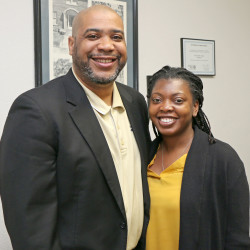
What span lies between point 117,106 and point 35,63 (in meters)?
0.70

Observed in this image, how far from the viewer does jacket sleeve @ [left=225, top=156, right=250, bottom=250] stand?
1355 mm

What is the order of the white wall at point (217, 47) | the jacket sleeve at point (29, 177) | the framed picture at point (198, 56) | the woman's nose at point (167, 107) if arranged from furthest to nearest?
the framed picture at point (198, 56) → the white wall at point (217, 47) → the woman's nose at point (167, 107) → the jacket sleeve at point (29, 177)

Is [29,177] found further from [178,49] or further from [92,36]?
[178,49]

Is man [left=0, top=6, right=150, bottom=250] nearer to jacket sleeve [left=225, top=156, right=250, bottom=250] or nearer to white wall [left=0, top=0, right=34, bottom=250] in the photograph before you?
jacket sleeve [left=225, top=156, right=250, bottom=250]

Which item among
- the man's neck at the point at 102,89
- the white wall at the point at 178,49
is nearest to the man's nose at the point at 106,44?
the man's neck at the point at 102,89

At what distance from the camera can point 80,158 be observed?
120 centimetres

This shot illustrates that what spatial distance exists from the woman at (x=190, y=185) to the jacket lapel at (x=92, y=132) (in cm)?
24

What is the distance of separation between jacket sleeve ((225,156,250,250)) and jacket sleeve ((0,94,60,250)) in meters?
0.72

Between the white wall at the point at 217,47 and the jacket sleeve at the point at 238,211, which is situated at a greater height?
the white wall at the point at 217,47

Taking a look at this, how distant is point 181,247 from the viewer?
1354mm

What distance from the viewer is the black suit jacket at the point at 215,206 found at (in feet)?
4.44

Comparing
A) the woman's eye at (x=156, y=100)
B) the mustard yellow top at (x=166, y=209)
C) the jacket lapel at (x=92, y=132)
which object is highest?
the woman's eye at (x=156, y=100)

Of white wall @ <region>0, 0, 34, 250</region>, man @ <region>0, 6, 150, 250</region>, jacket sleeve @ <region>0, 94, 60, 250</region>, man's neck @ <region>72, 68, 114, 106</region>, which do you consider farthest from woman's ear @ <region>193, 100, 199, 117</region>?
white wall @ <region>0, 0, 34, 250</region>

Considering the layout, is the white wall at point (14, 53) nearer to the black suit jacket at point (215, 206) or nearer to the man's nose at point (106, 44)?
the man's nose at point (106, 44)
